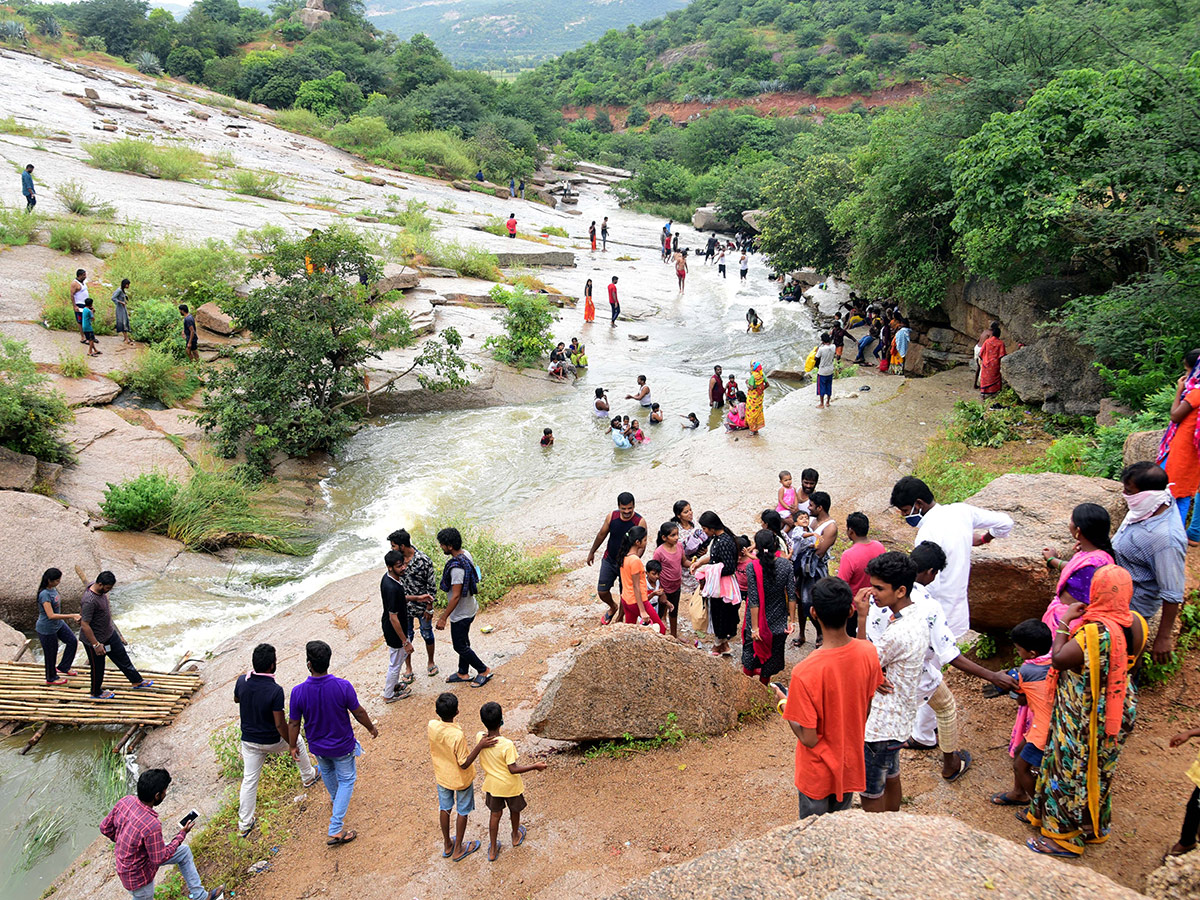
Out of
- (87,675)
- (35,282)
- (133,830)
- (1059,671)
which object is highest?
(35,282)

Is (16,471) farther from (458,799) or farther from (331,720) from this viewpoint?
(458,799)

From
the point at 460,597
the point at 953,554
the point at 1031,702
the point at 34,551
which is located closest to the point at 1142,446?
the point at 953,554

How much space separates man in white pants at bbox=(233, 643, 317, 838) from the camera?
543 centimetres

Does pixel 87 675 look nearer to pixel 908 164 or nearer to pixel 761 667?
pixel 761 667

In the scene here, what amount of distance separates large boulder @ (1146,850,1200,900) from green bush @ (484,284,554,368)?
1670cm

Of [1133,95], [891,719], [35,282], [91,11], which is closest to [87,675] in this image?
[891,719]

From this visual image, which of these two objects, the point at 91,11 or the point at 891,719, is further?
the point at 91,11

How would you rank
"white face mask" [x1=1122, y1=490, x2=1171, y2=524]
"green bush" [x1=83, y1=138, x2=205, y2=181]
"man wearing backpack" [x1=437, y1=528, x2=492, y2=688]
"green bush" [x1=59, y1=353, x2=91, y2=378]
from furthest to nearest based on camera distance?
"green bush" [x1=83, y1=138, x2=205, y2=181], "green bush" [x1=59, y1=353, x2=91, y2=378], "man wearing backpack" [x1=437, y1=528, x2=492, y2=688], "white face mask" [x1=1122, y1=490, x2=1171, y2=524]

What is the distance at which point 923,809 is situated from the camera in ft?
14.7

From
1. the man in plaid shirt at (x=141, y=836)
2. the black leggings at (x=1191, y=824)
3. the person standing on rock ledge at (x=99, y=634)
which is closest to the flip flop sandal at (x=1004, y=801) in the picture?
the black leggings at (x=1191, y=824)

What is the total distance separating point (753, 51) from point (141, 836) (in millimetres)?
79899

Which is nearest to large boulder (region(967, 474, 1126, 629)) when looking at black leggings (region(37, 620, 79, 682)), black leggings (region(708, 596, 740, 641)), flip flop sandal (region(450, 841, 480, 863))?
black leggings (region(708, 596, 740, 641))

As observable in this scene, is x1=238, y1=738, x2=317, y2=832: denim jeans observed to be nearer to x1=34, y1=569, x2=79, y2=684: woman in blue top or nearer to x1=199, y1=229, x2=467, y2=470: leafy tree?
x1=34, y1=569, x2=79, y2=684: woman in blue top

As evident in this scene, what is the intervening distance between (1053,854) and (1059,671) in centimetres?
98
